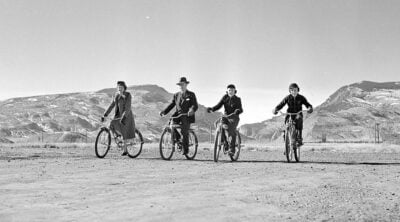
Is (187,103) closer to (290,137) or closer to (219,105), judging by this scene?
(219,105)

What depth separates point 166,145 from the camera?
15.3m

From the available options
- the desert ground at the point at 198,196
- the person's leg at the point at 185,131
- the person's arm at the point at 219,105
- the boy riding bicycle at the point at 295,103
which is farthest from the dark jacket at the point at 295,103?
the desert ground at the point at 198,196

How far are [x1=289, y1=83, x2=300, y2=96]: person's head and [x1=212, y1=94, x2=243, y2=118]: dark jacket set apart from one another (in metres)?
1.56

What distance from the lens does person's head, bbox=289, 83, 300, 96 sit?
14352mm

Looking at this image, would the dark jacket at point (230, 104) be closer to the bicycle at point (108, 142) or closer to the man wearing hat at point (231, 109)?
the man wearing hat at point (231, 109)

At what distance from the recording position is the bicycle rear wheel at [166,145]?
1513cm

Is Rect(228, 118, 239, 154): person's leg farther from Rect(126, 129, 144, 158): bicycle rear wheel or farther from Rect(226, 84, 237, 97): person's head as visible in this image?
Rect(126, 129, 144, 158): bicycle rear wheel

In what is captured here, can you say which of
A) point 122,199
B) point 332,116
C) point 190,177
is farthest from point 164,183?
point 332,116

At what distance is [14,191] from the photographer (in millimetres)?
7492

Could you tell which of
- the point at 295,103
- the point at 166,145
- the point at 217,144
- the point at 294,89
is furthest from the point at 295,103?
the point at 166,145

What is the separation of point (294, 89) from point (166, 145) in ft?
14.4

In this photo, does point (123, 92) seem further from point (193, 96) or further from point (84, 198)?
point (84, 198)

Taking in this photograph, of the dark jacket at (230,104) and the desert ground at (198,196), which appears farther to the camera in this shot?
the dark jacket at (230,104)

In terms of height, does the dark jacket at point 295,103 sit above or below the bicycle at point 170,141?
above
